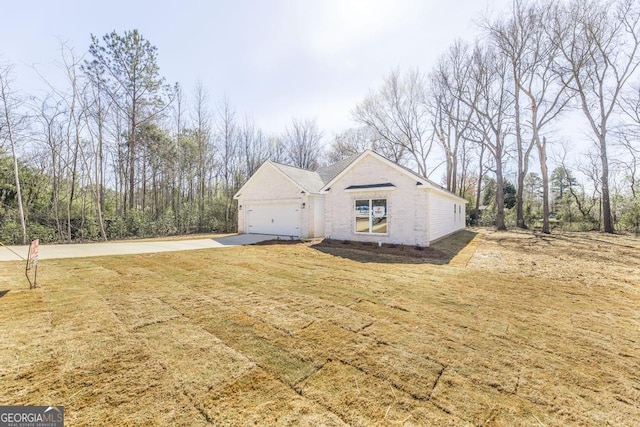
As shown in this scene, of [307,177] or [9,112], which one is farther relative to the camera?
[307,177]

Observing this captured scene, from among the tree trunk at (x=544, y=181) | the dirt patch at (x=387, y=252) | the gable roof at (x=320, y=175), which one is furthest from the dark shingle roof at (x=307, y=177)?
the tree trunk at (x=544, y=181)

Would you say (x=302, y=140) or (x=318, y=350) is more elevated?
(x=302, y=140)

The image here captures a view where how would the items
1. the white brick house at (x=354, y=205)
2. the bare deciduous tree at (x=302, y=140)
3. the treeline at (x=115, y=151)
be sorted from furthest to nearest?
1. the bare deciduous tree at (x=302, y=140)
2. the treeline at (x=115, y=151)
3. the white brick house at (x=354, y=205)

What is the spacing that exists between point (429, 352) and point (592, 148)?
1142 inches

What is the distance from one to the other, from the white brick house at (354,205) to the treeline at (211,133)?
255 inches

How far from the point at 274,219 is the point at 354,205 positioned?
224 inches

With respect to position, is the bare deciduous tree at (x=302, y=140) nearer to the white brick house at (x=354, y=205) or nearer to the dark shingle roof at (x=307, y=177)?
the dark shingle roof at (x=307, y=177)

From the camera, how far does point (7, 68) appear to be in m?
11.3

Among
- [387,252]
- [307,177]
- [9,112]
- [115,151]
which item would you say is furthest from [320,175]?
[9,112]

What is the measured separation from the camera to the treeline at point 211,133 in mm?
14064

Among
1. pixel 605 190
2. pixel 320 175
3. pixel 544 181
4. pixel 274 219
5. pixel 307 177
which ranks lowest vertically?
pixel 274 219

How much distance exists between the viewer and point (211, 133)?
22.2 metres

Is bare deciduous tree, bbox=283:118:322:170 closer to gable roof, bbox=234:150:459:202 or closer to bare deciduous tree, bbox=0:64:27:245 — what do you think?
gable roof, bbox=234:150:459:202

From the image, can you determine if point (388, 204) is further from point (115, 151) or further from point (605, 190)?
point (115, 151)
